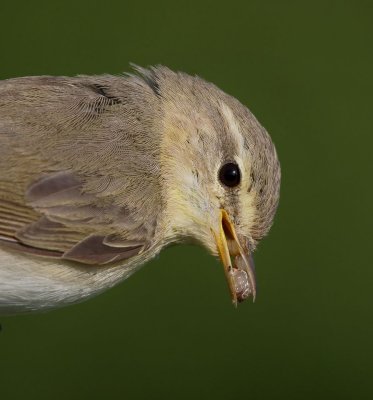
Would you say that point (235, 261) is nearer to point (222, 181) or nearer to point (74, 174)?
point (222, 181)

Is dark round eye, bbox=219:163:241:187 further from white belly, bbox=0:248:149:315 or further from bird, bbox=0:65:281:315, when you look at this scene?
white belly, bbox=0:248:149:315

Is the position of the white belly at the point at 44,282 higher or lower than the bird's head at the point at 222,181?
lower

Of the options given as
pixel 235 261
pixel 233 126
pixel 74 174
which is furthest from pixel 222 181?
pixel 74 174

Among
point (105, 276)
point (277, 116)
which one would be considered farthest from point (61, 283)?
point (277, 116)

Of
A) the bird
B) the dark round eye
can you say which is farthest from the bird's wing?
the dark round eye

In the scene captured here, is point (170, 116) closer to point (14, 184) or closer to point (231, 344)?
point (14, 184)

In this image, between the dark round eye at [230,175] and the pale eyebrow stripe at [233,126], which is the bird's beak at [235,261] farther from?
the pale eyebrow stripe at [233,126]

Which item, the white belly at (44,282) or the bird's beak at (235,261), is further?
the bird's beak at (235,261)

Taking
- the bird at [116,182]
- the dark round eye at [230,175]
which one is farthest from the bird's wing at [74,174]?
the dark round eye at [230,175]
